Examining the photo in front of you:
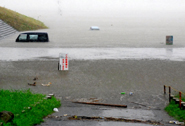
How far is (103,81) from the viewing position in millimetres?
12617

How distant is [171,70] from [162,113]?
6686mm

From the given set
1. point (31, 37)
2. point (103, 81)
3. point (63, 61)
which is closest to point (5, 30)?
point (31, 37)

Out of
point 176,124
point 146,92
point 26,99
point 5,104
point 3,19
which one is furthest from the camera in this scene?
point 3,19

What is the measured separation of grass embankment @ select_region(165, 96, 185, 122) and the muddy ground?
Answer: 0.78ft

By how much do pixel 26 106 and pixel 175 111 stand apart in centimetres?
447

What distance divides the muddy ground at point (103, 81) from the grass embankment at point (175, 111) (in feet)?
0.78

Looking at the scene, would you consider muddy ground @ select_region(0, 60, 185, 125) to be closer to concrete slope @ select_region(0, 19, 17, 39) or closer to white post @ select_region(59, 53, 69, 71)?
white post @ select_region(59, 53, 69, 71)

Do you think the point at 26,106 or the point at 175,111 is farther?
the point at 175,111

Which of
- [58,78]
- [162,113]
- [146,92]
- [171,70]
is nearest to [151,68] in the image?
[171,70]

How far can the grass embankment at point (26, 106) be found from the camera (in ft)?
22.1

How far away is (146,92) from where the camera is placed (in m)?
11.0

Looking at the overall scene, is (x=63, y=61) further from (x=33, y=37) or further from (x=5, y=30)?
(x=5, y=30)

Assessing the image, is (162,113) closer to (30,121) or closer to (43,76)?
(30,121)

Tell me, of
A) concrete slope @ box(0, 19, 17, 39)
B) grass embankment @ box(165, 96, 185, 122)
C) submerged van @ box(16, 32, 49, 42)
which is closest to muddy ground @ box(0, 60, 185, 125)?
grass embankment @ box(165, 96, 185, 122)
